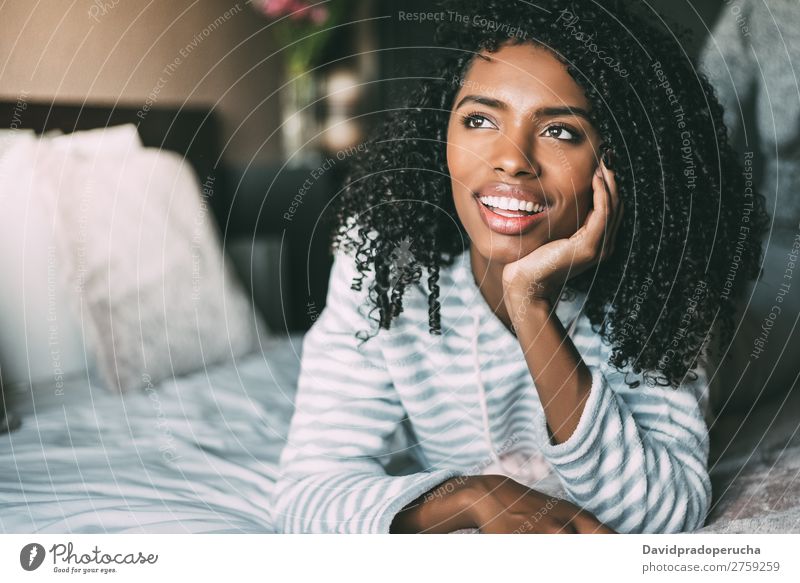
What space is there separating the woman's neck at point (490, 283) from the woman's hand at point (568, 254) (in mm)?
54

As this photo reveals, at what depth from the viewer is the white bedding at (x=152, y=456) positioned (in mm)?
542

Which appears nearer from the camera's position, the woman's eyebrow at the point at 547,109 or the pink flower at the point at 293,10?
the woman's eyebrow at the point at 547,109

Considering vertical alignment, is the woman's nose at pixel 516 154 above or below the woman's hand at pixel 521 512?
above

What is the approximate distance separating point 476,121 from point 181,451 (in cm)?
39

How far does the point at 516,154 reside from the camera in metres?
0.52

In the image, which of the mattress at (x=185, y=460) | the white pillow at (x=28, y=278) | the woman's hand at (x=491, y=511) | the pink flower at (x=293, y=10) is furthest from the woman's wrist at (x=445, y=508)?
the pink flower at (x=293, y=10)

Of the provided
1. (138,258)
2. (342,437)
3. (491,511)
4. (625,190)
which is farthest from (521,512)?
(138,258)

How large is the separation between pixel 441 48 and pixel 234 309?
0.38 m

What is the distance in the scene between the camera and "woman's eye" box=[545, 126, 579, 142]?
1.68 ft

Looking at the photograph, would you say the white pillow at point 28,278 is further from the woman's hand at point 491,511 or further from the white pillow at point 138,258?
the woman's hand at point 491,511

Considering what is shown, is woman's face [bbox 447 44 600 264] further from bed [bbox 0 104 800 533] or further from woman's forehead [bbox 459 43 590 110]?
bed [bbox 0 104 800 533]

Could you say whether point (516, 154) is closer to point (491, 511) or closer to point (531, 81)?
point (531, 81)

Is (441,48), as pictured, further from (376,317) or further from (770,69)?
(770,69)
